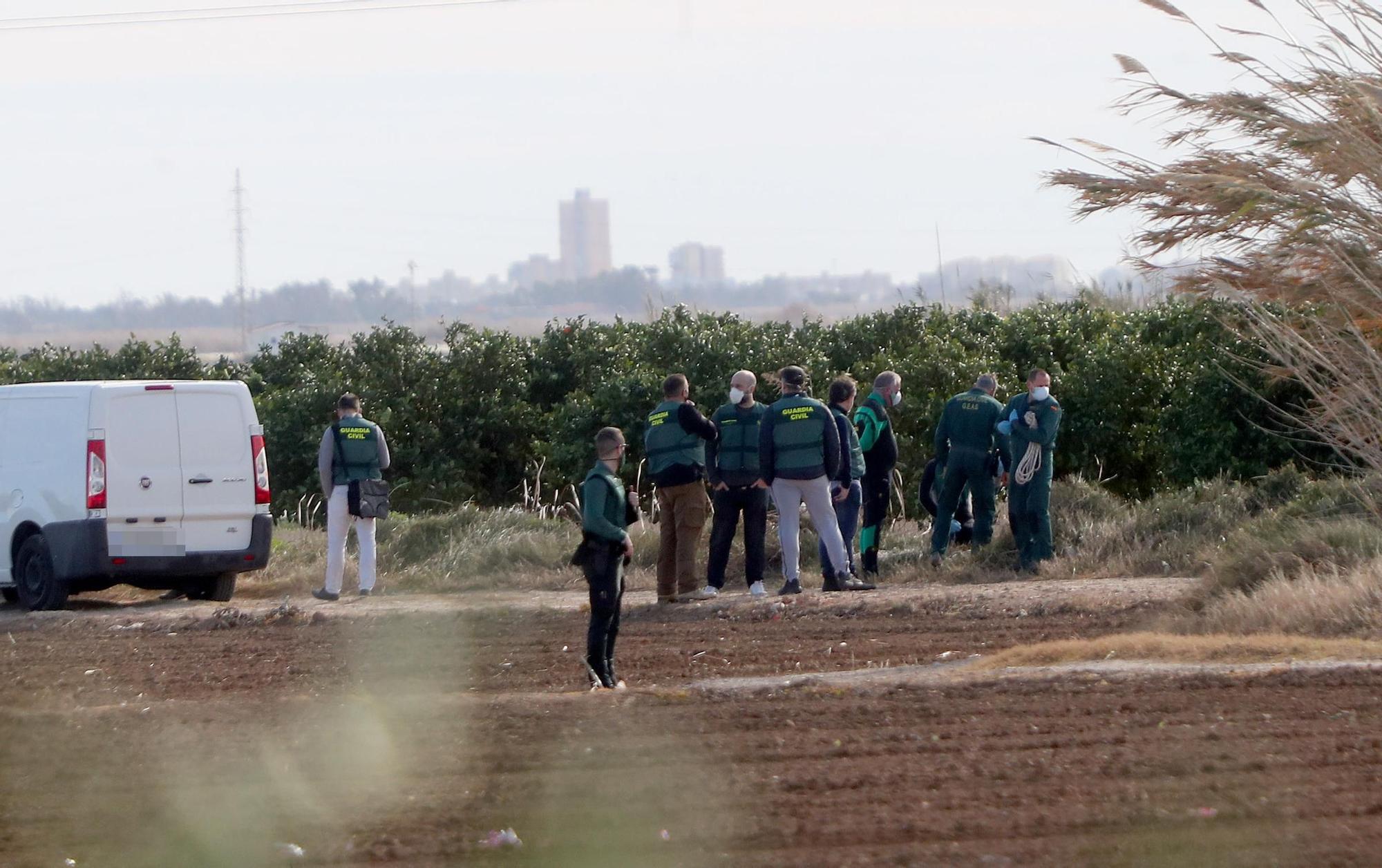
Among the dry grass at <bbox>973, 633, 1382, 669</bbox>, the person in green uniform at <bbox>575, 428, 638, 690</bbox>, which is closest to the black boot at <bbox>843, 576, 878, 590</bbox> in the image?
the dry grass at <bbox>973, 633, 1382, 669</bbox>

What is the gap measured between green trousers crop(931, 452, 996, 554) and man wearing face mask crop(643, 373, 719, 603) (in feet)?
7.76

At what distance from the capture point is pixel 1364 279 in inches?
414

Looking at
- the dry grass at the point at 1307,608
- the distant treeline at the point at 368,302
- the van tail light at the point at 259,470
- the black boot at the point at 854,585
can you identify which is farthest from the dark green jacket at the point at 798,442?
the distant treeline at the point at 368,302

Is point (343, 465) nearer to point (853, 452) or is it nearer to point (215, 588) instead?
point (215, 588)

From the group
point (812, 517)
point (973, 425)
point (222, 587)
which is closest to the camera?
point (812, 517)

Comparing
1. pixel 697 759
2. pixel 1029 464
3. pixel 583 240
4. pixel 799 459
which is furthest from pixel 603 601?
pixel 583 240

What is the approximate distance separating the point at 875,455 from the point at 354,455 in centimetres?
438

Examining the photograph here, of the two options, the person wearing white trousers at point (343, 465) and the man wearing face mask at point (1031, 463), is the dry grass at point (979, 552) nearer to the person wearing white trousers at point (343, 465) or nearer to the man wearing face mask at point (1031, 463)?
the man wearing face mask at point (1031, 463)

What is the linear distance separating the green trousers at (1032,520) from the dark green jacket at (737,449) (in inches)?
94.8

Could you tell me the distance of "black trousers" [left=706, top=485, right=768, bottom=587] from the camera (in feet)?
40.7

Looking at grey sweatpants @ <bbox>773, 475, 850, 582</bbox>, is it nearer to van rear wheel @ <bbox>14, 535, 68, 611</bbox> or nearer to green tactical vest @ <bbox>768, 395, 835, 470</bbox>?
green tactical vest @ <bbox>768, 395, 835, 470</bbox>

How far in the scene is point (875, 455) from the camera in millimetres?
13422

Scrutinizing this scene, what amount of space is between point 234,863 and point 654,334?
1500cm

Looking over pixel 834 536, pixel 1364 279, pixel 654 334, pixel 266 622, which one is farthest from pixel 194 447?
pixel 1364 279
